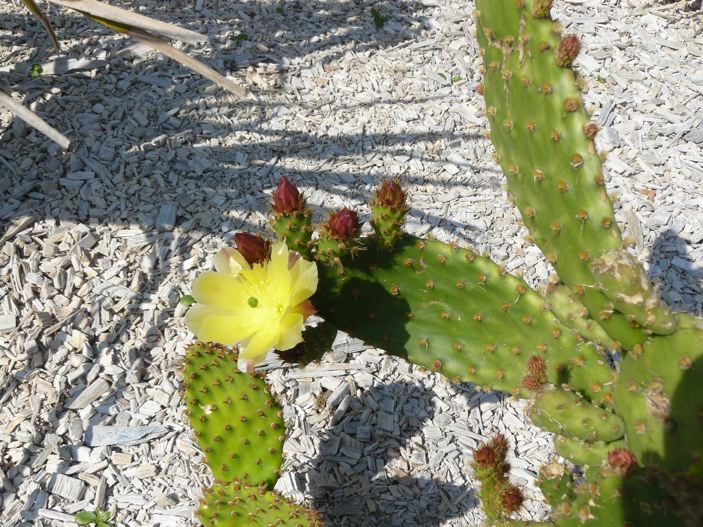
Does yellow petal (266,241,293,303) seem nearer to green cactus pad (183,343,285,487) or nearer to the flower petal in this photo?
the flower petal

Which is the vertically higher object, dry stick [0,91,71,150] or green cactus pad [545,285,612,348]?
dry stick [0,91,71,150]

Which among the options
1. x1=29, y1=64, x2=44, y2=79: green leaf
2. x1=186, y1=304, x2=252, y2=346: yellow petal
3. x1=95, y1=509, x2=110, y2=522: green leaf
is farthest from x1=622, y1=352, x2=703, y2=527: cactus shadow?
x1=29, y1=64, x2=44, y2=79: green leaf

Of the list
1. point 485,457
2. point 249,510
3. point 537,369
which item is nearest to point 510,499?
point 485,457

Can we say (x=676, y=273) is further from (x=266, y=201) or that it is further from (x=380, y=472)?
(x=266, y=201)

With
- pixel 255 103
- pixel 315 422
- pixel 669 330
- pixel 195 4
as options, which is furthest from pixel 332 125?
pixel 669 330

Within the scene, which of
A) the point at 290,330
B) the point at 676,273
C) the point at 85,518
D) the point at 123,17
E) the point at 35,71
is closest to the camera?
the point at 290,330

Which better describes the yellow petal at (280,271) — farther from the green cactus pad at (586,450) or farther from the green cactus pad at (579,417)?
the green cactus pad at (586,450)

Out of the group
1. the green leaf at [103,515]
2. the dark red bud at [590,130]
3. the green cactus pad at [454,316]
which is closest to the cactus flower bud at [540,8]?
the dark red bud at [590,130]
